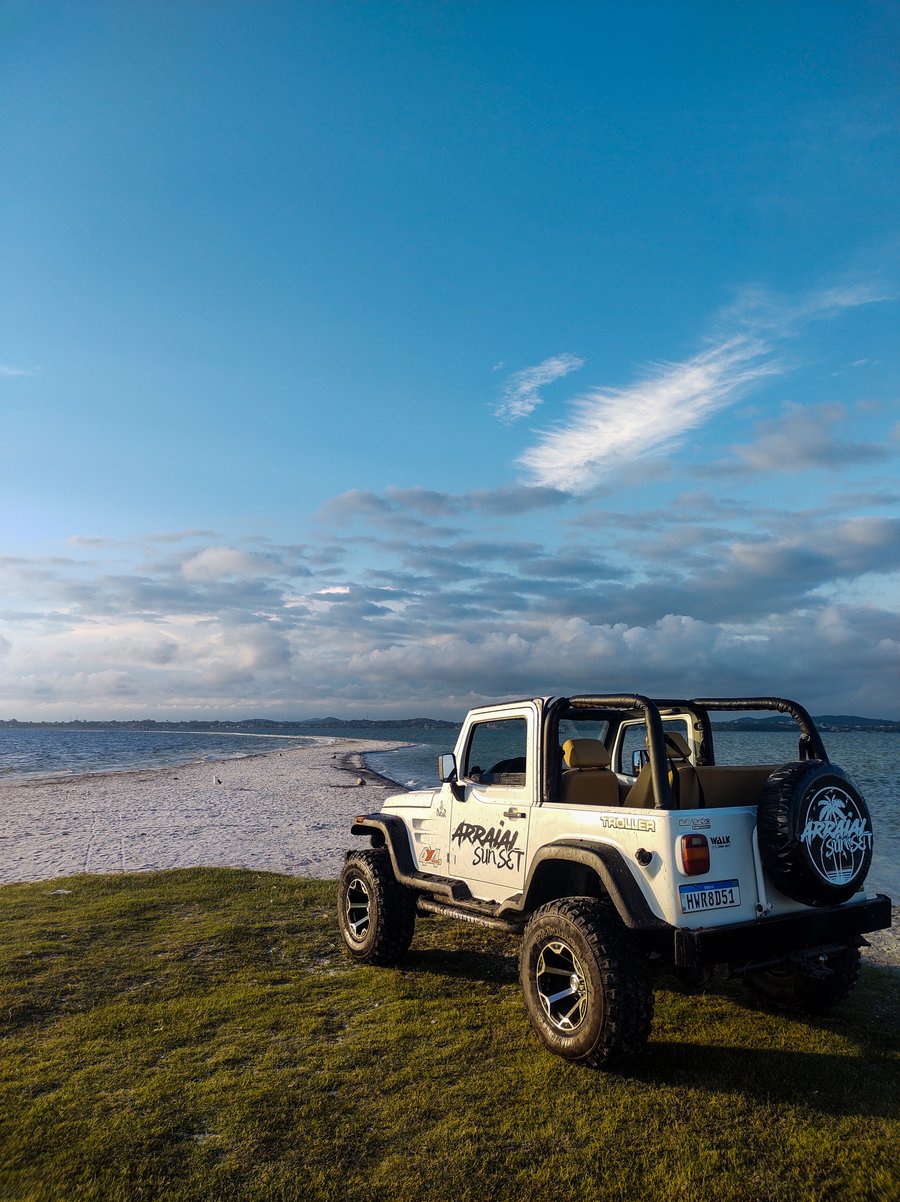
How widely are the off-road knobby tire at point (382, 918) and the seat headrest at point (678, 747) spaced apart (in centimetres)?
266

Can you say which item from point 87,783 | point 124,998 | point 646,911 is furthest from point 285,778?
point 646,911

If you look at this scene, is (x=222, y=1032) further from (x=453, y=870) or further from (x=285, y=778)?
(x=285, y=778)

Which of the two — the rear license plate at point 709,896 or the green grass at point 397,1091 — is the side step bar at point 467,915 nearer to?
the green grass at point 397,1091

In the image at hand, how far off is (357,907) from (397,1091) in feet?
10.1

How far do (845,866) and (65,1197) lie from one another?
463 cm

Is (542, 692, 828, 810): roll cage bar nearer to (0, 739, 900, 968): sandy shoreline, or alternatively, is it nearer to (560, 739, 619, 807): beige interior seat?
(560, 739, 619, 807): beige interior seat

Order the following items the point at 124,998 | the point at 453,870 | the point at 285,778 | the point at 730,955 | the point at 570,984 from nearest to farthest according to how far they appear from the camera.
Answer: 1. the point at 730,955
2. the point at 570,984
3. the point at 124,998
4. the point at 453,870
5. the point at 285,778

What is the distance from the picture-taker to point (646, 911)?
475 cm

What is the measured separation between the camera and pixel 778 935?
4.92 m

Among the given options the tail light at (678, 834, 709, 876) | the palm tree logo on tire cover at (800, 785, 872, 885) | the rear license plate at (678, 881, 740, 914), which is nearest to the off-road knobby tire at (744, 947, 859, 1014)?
the palm tree logo on tire cover at (800, 785, 872, 885)

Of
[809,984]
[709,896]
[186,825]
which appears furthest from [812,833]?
[186,825]

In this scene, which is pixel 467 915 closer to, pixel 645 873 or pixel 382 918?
pixel 382 918

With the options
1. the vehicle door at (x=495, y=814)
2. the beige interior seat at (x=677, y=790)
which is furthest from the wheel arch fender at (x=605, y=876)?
the beige interior seat at (x=677, y=790)

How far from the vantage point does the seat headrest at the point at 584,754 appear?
5875 mm
